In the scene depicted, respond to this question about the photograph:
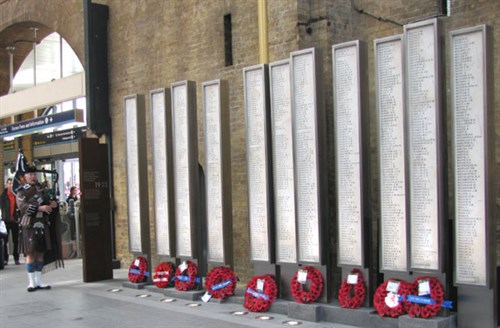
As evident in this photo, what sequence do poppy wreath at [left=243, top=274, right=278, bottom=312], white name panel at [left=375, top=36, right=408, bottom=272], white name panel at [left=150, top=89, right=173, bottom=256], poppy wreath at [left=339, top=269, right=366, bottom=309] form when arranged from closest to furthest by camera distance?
white name panel at [left=375, top=36, right=408, bottom=272] → poppy wreath at [left=339, top=269, right=366, bottom=309] → poppy wreath at [left=243, top=274, right=278, bottom=312] → white name panel at [left=150, top=89, right=173, bottom=256]

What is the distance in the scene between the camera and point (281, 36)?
9.35 m

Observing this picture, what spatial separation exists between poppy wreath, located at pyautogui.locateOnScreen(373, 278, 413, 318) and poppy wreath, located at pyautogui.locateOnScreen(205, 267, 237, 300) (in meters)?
2.39

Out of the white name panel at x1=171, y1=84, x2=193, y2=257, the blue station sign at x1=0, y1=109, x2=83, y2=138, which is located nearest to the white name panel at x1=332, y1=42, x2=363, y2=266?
the white name panel at x1=171, y1=84, x2=193, y2=257

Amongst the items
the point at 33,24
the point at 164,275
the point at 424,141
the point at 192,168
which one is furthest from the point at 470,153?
the point at 33,24

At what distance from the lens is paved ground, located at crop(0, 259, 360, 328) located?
7496 millimetres

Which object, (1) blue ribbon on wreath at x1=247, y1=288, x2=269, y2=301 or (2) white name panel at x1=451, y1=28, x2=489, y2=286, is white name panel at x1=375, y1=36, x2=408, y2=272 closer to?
(2) white name panel at x1=451, y1=28, x2=489, y2=286

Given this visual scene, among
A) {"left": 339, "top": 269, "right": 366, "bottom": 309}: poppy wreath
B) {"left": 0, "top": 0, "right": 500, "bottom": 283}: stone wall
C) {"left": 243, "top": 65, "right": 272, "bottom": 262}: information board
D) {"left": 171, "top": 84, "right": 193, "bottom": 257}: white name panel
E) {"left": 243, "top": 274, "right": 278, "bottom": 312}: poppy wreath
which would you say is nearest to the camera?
{"left": 339, "top": 269, "right": 366, "bottom": 309}: poppy wreath

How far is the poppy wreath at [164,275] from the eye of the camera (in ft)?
31.1

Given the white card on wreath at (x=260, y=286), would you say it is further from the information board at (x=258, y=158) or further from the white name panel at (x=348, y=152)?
the white name panel at (x=348, y=152)

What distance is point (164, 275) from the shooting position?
950 cm

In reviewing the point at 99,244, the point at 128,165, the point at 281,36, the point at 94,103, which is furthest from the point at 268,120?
the point at 94,103

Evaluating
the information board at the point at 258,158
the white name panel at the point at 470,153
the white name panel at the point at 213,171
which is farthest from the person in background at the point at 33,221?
the white name panel at the point at 470,153

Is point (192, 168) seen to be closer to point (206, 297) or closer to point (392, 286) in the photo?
point (206, 297)

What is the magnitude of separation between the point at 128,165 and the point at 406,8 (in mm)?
5134
